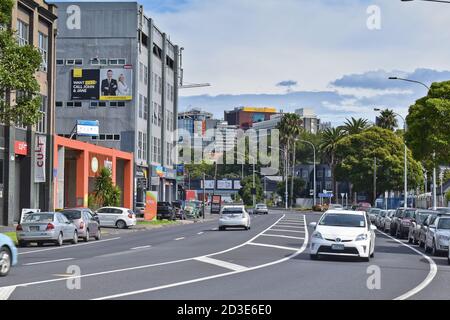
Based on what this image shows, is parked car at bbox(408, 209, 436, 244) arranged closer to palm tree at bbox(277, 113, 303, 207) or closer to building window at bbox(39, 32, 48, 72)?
building window at bbox(39, 32, 48, 72)

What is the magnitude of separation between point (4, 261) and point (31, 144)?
33.4 meters

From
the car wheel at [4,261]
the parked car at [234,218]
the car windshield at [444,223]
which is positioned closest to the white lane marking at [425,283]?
the car windshield at [444,223]

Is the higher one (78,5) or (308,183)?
(78,5)

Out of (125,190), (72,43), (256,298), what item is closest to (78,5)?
(72,43)

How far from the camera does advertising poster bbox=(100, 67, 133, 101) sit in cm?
7519

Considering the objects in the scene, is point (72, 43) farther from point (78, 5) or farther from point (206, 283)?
point (206, 283)

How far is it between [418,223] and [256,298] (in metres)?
23.0

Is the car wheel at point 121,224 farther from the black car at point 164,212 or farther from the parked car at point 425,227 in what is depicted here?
the parked car at point 425,227

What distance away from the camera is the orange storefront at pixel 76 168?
186 feet

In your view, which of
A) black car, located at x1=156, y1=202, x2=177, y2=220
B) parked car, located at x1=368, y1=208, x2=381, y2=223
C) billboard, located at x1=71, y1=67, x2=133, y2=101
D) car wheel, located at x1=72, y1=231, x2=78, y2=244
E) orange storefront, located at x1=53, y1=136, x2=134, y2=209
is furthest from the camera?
billboard, located at x1=71, y1=67, x2=133, y2=101

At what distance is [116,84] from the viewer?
2965 inches

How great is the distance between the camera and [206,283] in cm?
1669

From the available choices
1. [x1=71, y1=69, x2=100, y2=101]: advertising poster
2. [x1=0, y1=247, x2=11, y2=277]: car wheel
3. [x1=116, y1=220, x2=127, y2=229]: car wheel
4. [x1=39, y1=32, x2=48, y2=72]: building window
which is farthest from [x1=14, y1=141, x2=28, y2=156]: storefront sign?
[x1=0, y1=247, x2=11, y2=277]: car wheel

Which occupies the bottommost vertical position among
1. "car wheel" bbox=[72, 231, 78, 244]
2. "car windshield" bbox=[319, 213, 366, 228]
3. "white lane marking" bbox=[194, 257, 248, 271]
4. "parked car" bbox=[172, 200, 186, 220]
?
"parked car" bbox=[172, 200, 186, 220]
